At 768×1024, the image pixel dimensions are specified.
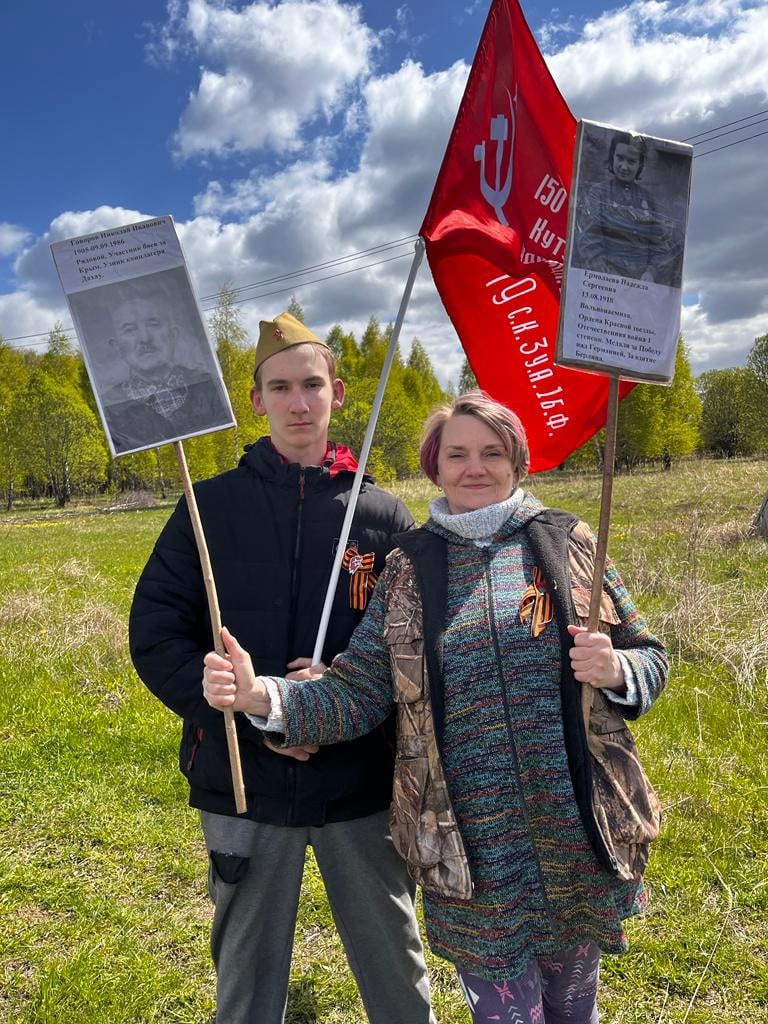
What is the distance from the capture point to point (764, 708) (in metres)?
5.64

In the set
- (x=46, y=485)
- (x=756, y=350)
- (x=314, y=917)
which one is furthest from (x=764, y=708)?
(x=46, y=485)

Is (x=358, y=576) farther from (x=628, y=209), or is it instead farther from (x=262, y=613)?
(x=628, y=209)

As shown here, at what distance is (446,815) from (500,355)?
208cm

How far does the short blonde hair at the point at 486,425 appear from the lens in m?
2.26

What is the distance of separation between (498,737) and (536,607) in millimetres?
382

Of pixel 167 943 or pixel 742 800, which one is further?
pixel 742 800

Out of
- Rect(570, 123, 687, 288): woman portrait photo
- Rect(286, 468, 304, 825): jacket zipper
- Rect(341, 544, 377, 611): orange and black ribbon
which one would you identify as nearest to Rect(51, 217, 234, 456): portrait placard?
Rect(286, 468, 304, 825): jacket zipper

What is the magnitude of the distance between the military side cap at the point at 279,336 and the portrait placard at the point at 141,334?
276 millimetres

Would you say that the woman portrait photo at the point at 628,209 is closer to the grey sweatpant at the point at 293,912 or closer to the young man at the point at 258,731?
the young man at the point at 258,731

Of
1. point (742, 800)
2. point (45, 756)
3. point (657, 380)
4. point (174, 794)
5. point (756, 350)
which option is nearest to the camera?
point (657, 380)

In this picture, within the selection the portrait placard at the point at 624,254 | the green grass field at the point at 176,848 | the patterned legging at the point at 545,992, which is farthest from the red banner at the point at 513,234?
the green grass field at the point at 176,848

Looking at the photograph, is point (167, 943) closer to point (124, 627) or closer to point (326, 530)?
point (326, 530)

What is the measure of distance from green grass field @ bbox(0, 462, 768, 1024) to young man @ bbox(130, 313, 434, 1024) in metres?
1.01

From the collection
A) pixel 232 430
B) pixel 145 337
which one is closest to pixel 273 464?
pixel 145 337
